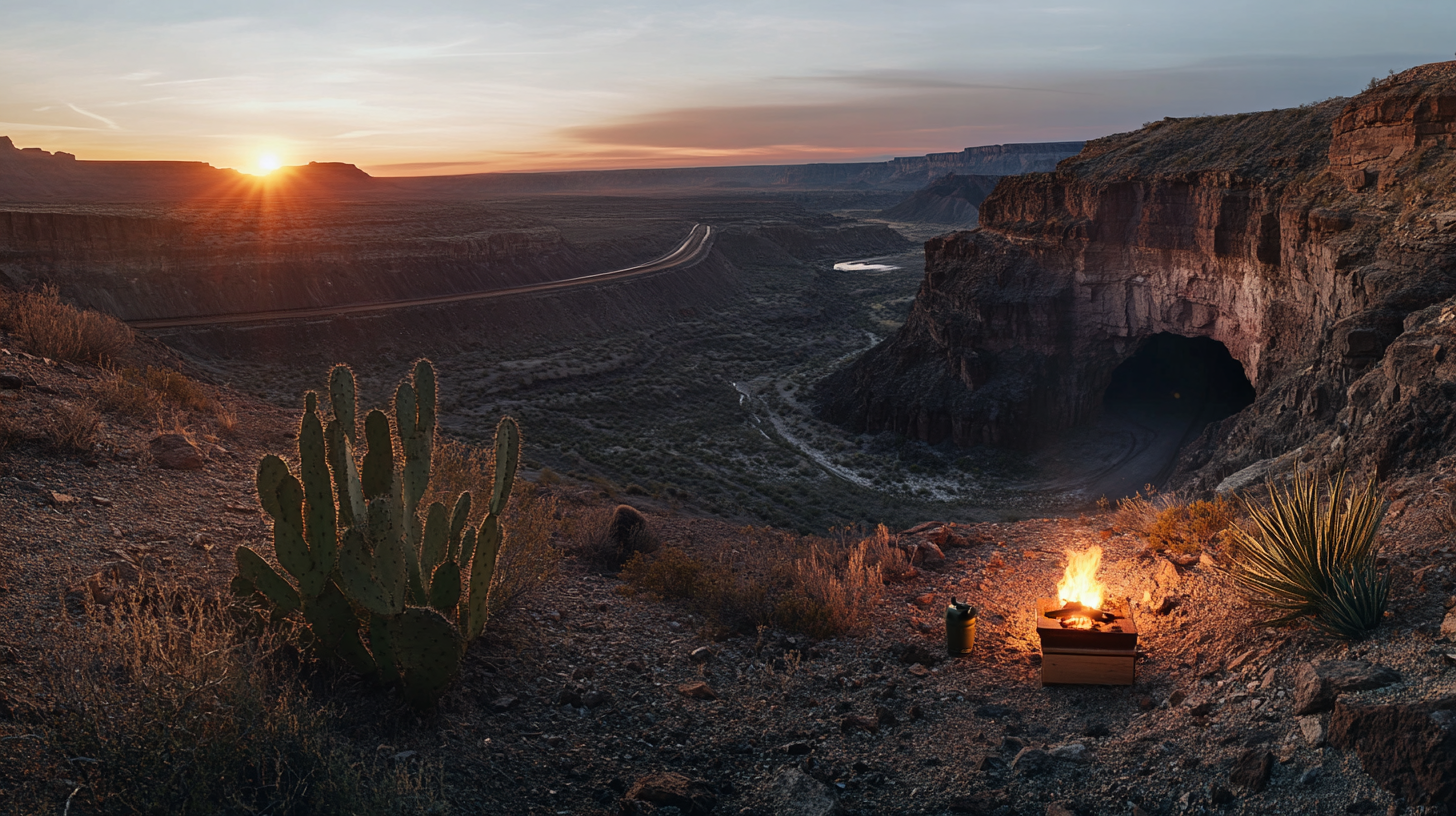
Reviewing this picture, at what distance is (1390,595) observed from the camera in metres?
5.91

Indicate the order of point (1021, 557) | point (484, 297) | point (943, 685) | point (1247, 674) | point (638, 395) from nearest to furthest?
1. point (1247, 674)
2. point (943, 685)
3. point (1021, 557)
4. point (638, 395)
5. point (484, 297)

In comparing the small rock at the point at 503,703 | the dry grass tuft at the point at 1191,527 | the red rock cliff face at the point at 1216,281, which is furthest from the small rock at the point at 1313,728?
the red rock cliff face at the point at 1216,281

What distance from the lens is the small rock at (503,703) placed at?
6108mm

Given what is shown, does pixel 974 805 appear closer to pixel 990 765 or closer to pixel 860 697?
pixel 990 765

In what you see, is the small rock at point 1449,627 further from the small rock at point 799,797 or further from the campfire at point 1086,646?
the small rock at point 799,797

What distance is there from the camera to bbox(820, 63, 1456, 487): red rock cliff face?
14141 mm

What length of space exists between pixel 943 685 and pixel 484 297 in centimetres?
4337

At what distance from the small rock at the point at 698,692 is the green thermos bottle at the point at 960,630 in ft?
7.77

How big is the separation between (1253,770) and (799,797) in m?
2.76

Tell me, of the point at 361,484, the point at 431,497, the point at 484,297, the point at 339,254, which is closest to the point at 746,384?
the point at 484,297

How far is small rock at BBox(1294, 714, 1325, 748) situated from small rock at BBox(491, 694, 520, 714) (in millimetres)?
5347

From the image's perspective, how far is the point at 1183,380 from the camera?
27141 millimetres

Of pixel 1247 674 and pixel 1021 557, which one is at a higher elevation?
pixel 1247 674

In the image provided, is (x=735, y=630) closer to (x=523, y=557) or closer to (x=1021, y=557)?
(x=523, y=557)
